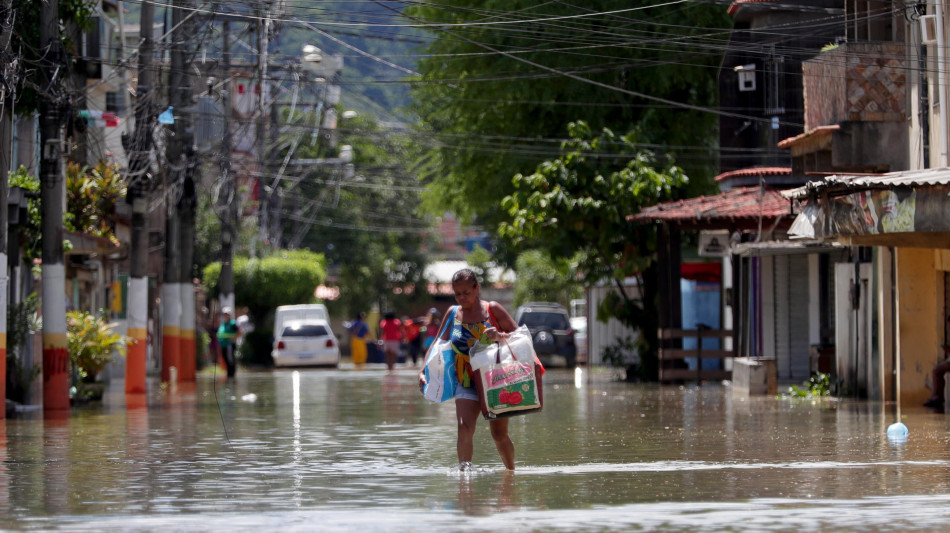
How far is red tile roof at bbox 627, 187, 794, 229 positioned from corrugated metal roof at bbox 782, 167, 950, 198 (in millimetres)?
6452

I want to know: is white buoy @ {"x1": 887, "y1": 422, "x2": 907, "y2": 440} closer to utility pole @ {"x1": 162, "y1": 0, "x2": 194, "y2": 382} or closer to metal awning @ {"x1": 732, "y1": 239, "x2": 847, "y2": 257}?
metal awning @ {"x1": 732, "y1": 239, "x2": 847, "y2": 257}

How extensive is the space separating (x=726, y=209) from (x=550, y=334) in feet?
57.8

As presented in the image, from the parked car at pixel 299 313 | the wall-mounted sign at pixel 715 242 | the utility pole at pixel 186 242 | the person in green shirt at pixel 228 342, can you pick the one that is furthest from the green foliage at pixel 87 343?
the parked car at pixel 299 313

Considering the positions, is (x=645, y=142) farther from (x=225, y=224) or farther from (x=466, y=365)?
(x=466, y=365)

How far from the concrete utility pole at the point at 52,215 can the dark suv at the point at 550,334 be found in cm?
2125

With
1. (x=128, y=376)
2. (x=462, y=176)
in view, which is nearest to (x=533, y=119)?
(x=462, y=176)

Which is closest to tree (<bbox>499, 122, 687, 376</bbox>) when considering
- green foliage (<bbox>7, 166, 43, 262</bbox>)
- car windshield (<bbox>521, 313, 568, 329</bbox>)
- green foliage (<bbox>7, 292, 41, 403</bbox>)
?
green foliage (<bbox>7, 166, 43, 262</bbox>)

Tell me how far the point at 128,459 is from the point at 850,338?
13499 mm

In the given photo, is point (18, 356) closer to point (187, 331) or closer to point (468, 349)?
point (468, 349)

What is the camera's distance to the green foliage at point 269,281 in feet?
177

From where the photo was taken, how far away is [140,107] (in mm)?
27047

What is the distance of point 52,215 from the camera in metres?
21.8

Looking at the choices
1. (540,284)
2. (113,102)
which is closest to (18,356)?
(113,102)

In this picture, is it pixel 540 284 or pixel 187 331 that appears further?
pixel 540 284
